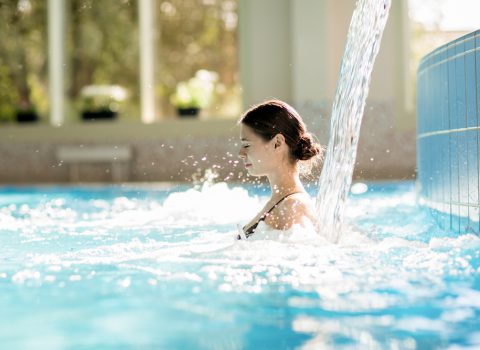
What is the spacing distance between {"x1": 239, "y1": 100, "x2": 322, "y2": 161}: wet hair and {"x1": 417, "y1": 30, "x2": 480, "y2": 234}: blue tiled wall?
83 cm

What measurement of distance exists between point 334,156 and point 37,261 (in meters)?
1.58

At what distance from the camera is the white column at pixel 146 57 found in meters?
10.8

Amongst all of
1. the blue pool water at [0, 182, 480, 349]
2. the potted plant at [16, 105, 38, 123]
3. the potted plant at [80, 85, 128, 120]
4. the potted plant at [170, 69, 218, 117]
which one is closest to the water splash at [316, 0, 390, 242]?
the blue pool water at [0, 182, 480, 349]

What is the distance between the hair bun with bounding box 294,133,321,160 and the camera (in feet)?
10.9

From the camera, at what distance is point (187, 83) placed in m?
10.9

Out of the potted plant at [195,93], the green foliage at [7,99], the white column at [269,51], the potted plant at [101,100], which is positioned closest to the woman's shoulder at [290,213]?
the white column at [269,51]

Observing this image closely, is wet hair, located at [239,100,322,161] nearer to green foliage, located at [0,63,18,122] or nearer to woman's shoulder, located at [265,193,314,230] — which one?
woman's shoulder, located at [265,193,314,230]

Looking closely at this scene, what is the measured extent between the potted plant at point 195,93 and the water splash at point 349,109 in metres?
6.21

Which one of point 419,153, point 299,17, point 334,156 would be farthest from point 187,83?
point 334,156

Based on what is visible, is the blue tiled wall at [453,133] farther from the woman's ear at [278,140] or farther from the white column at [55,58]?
the white column at [55,58]

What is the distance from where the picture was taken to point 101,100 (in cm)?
1091

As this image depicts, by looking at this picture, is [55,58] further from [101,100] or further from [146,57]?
[146,57]

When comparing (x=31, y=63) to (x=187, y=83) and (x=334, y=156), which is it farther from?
(x=334, y=156)

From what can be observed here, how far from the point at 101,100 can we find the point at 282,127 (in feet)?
25.9
